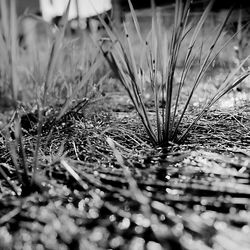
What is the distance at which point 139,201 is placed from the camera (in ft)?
1.69

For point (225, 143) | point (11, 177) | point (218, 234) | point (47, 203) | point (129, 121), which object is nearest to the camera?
point (218, 234)

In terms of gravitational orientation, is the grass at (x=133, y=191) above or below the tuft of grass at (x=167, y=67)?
below

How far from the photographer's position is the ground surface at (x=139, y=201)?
427 millimetres

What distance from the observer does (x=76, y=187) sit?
58 centimetres

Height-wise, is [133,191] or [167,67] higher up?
[167,67]

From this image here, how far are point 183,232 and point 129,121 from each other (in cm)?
56

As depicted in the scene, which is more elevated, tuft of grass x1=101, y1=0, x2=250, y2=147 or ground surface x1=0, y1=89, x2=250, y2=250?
tuft of grass x1=101, y1=0, x2=250, y2=147

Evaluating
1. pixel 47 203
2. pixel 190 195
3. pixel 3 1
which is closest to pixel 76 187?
pixel 47 203

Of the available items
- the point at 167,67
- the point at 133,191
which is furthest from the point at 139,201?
the point at 167,67

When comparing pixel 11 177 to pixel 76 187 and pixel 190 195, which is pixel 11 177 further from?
pixel 190 195

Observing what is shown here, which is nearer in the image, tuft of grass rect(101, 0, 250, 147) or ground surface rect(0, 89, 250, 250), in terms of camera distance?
ground surface rect(0, 89, 250, 250)

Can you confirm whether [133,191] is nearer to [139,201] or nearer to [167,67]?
[139,201]

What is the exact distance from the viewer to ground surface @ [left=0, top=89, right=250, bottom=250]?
1.40 ft

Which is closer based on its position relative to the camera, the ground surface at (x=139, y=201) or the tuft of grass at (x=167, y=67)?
the ground surface at (x=139, y=201)
